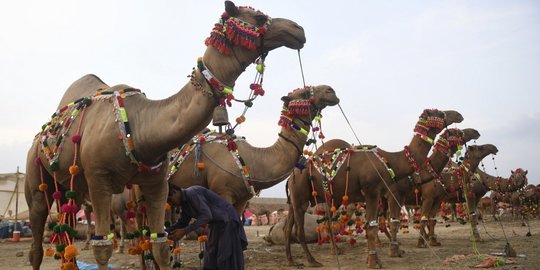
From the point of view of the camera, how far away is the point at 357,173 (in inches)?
369

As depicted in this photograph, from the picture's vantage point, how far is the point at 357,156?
9.55m

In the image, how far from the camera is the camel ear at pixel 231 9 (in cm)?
430

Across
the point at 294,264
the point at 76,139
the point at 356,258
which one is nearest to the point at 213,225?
the point at 76,139

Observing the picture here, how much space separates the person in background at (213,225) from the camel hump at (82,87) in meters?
1.53

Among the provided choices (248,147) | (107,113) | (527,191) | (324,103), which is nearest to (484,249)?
(324,103)

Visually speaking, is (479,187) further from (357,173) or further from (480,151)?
(357,173)

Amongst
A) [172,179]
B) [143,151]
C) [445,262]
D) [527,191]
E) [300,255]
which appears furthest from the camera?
[527,191]

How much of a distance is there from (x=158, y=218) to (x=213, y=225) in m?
0.86

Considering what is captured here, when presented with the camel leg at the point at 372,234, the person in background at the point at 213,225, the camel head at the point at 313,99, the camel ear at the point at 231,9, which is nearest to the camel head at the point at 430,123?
the camel leg at the point at 372,234

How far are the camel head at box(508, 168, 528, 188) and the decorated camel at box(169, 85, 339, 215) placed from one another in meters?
15.7

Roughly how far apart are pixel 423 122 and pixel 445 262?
2.93 m

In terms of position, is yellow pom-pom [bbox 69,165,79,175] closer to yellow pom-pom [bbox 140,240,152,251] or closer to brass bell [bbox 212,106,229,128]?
yellow pom-pom [bbox 140,240,152,251]

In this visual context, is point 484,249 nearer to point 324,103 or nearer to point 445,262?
point 445,262

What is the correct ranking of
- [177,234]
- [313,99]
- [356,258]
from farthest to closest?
[356,258]
[313,99]
[177,234]
